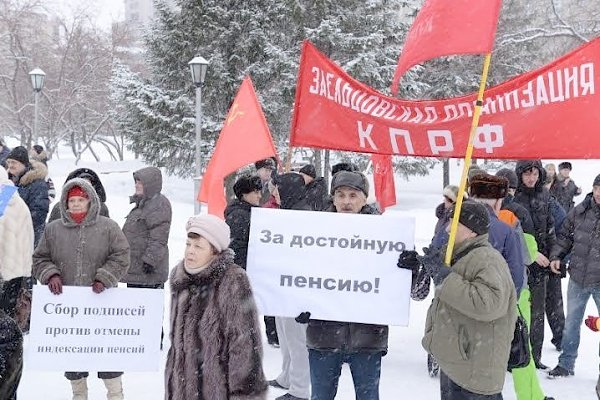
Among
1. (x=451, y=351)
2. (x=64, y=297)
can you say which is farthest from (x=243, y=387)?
(x=64, y=297)

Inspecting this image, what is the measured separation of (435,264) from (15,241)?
3.68 meters

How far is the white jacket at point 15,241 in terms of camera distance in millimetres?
5578

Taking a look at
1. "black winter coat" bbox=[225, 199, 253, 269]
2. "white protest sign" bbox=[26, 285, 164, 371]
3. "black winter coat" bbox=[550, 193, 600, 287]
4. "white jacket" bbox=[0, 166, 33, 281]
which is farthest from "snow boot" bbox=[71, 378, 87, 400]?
"black winter coat" bbox=[550, 193, 600, 287]

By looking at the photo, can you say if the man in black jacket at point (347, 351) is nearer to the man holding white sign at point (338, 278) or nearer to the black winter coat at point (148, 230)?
the man holding white sign at point (338, 278)

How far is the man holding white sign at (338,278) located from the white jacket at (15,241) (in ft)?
7.97

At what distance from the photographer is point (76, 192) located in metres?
4.73

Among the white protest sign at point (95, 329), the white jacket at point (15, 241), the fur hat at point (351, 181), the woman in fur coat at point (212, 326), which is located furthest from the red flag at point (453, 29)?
the white jacket at point (15, 241)

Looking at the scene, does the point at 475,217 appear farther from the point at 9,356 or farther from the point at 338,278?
the point at 9,356

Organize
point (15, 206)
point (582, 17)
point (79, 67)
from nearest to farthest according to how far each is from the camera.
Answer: point (15, 206), point (582, 17), point (79, 67)

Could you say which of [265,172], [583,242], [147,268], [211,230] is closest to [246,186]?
[147,268]

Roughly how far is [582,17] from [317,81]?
26.5 meters

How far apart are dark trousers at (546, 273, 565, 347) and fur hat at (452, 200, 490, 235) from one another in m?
3.81

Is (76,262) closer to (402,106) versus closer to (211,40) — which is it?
(402,106)

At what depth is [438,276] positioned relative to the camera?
3564 millimetres
